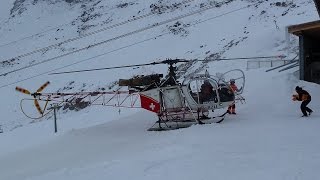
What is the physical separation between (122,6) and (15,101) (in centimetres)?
2023

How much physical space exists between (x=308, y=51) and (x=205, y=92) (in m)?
7.59

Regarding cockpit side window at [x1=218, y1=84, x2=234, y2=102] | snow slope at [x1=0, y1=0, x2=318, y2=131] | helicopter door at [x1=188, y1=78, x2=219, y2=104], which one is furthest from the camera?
snow slope at [x1=0, y1=0, x2=318, y2=131]

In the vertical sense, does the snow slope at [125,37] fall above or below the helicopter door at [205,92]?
above

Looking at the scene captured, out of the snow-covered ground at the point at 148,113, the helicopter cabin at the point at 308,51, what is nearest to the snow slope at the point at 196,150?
the snow-covered ground at the point at 148,113

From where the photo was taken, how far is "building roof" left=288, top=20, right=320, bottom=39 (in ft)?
64.0

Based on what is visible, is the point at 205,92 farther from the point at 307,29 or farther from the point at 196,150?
the point at 307,29

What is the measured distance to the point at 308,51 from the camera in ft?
72.9

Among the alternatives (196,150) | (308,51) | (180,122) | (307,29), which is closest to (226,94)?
(180,122)

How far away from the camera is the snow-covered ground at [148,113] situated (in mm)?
11328

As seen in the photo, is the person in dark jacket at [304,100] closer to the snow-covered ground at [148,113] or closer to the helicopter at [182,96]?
the snow-covered ground at [148,113]

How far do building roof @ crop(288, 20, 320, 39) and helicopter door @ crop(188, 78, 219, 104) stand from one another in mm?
5629

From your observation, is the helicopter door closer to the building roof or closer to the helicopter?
the helicopter

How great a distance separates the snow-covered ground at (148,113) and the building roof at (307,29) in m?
2.33

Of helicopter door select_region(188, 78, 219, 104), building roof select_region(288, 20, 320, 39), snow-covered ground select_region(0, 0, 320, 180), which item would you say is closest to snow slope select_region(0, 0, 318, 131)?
snow-covered ground select_region(0, 0, 320, 180)
